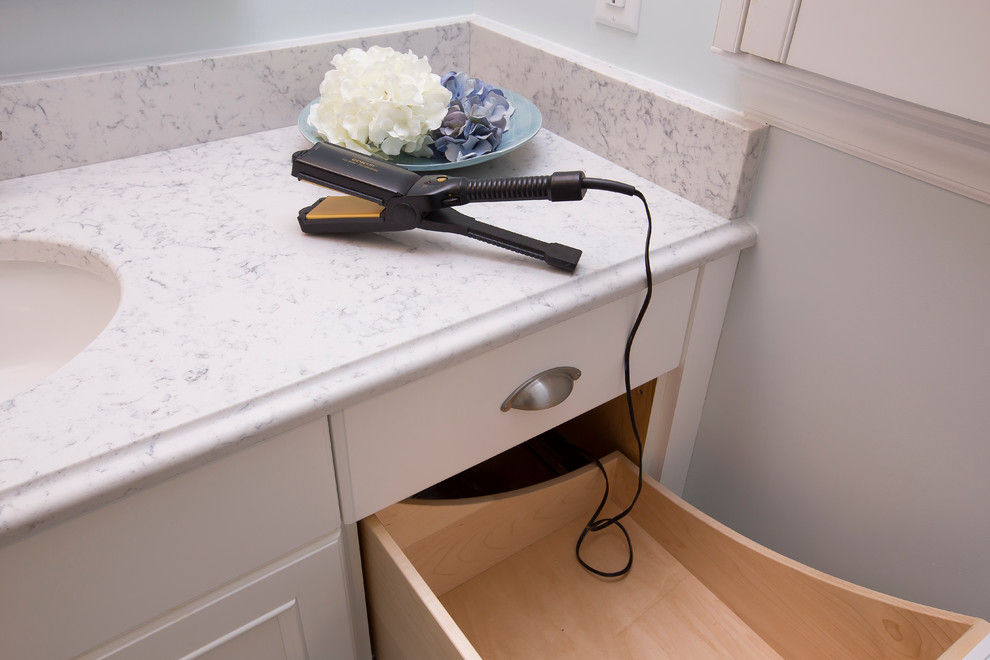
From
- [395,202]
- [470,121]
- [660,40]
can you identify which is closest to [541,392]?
[395,202]

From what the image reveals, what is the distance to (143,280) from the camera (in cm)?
67

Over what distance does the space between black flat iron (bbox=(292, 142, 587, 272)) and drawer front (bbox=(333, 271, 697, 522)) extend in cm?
9

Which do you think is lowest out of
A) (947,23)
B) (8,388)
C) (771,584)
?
(771,584)

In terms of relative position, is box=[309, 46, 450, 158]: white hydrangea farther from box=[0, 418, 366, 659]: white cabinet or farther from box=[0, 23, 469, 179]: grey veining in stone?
box=[0, 418, 366, 659]: white cabinet

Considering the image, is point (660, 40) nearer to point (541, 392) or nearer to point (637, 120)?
point (637, 120)

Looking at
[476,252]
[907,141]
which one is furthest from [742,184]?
[476,252]

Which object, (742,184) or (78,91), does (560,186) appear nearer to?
(742,184)

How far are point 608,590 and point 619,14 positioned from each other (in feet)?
2.32

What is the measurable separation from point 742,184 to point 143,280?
0.63 meters

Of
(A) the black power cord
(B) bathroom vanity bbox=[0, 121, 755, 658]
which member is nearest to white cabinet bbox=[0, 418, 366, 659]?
(B) bathroom vanity bbox=[0, 121, 755, 658]

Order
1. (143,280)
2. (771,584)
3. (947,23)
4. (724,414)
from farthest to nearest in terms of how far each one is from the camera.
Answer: (724,414) < (771,584) < (143,280) < (947,23)

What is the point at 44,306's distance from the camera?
2.54 feet

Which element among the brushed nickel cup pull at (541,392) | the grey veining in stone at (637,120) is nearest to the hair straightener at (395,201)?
the brushed nickel cup pull at (541,392)

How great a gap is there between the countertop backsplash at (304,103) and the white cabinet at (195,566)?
523 mm
